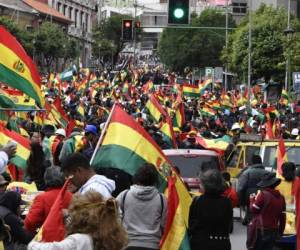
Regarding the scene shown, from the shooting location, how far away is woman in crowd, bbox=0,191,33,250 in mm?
7965

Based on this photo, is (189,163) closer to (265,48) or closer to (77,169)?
(77,169)

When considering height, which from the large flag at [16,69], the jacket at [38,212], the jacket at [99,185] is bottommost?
the jacket at [38,212]

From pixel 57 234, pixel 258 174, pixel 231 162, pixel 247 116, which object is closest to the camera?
pixel 57 234

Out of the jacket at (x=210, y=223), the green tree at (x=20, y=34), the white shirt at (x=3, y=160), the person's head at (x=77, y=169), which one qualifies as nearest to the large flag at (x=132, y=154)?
the jacket at (x=210, y=223)

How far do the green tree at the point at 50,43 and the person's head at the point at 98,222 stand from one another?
273 ft

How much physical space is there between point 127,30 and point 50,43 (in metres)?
59.6

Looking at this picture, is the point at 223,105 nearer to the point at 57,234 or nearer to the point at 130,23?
the point at 130,23

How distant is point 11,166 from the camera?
521 inches

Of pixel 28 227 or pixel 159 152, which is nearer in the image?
pixel 28 227

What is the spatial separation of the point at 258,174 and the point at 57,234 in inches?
308

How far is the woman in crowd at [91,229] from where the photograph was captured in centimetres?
535

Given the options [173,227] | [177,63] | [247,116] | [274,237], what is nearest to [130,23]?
[247,116]

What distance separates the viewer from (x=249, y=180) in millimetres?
14297

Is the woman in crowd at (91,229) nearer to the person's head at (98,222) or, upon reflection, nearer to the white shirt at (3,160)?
the person's head at (98,222)
